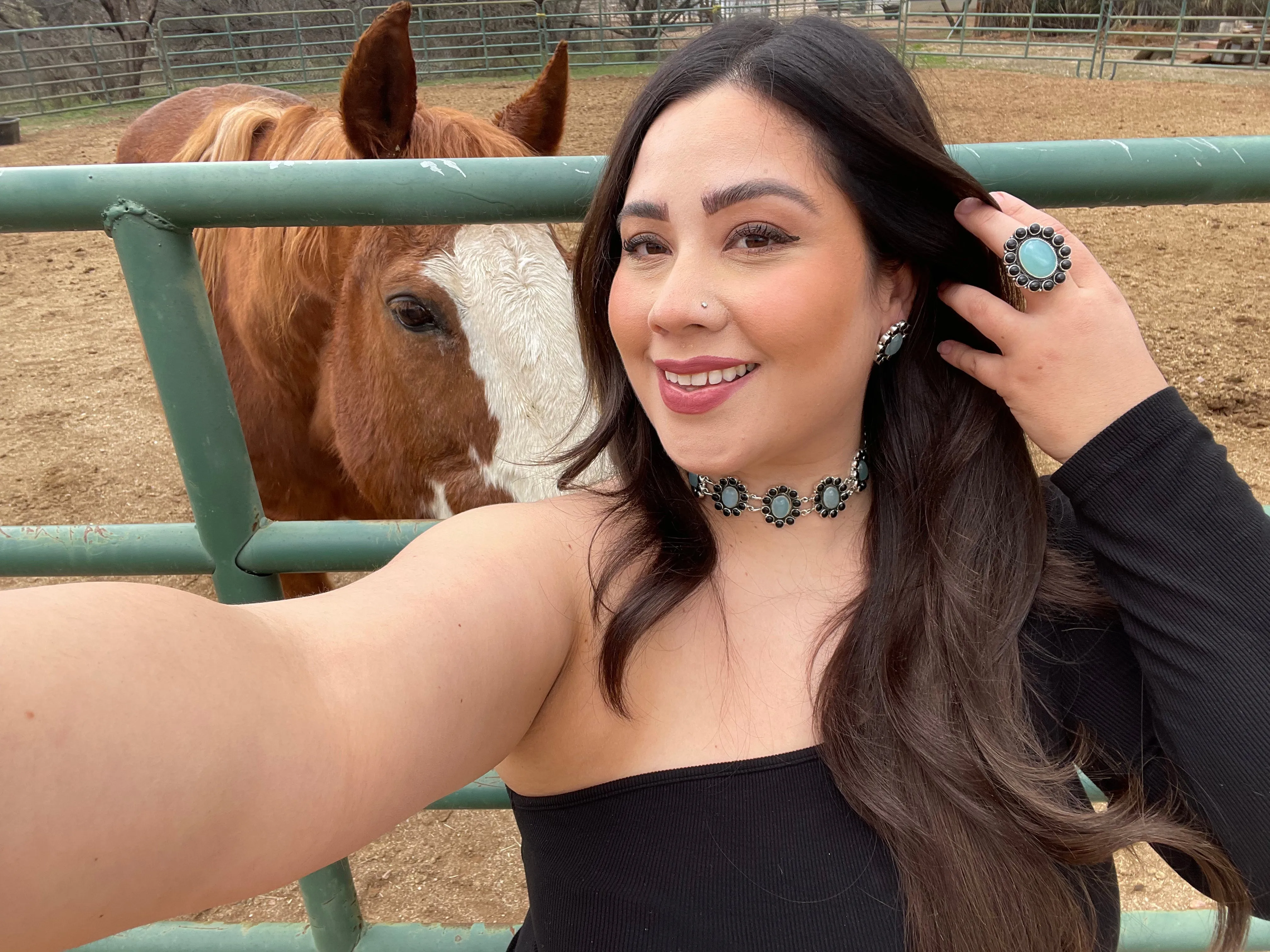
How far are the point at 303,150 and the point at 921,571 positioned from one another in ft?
5.99

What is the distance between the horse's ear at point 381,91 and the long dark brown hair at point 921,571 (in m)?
1.03

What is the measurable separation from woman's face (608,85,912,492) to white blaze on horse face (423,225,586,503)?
770 mm

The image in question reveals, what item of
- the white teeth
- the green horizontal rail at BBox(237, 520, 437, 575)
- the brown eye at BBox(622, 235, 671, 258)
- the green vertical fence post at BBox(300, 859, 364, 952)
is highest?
the brown eye at BBox(622, 235, 671, 258)

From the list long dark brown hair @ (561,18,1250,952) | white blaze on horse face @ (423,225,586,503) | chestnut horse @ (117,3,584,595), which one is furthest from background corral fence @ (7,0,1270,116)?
long dark brown hair @ (561,18,1250,952)

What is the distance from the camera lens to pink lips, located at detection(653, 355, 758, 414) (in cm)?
87

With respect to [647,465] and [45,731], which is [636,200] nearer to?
[647,465]

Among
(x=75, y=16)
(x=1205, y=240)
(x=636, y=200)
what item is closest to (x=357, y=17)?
(x=75, y=16)

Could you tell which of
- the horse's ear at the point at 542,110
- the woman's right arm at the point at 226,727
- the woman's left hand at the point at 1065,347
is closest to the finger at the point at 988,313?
the woman's left hand at the point at 1065,347

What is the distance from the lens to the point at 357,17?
1548 cm

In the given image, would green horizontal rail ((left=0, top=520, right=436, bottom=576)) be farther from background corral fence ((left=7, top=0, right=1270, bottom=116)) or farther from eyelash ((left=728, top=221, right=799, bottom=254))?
background corral fence ((left=7, top=0, right=1270, bottom=116))

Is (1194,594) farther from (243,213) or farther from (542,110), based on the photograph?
(542,110)

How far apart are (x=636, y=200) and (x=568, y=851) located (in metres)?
0.70

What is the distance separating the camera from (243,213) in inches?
37.1

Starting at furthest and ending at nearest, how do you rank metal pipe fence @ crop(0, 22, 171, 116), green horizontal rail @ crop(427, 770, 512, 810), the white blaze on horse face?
metal pipe fence @ crop(0, 22, 171, 116)
the white blaze on horse face
green horizontal rail @ crop(427, 770, 512, 810)
